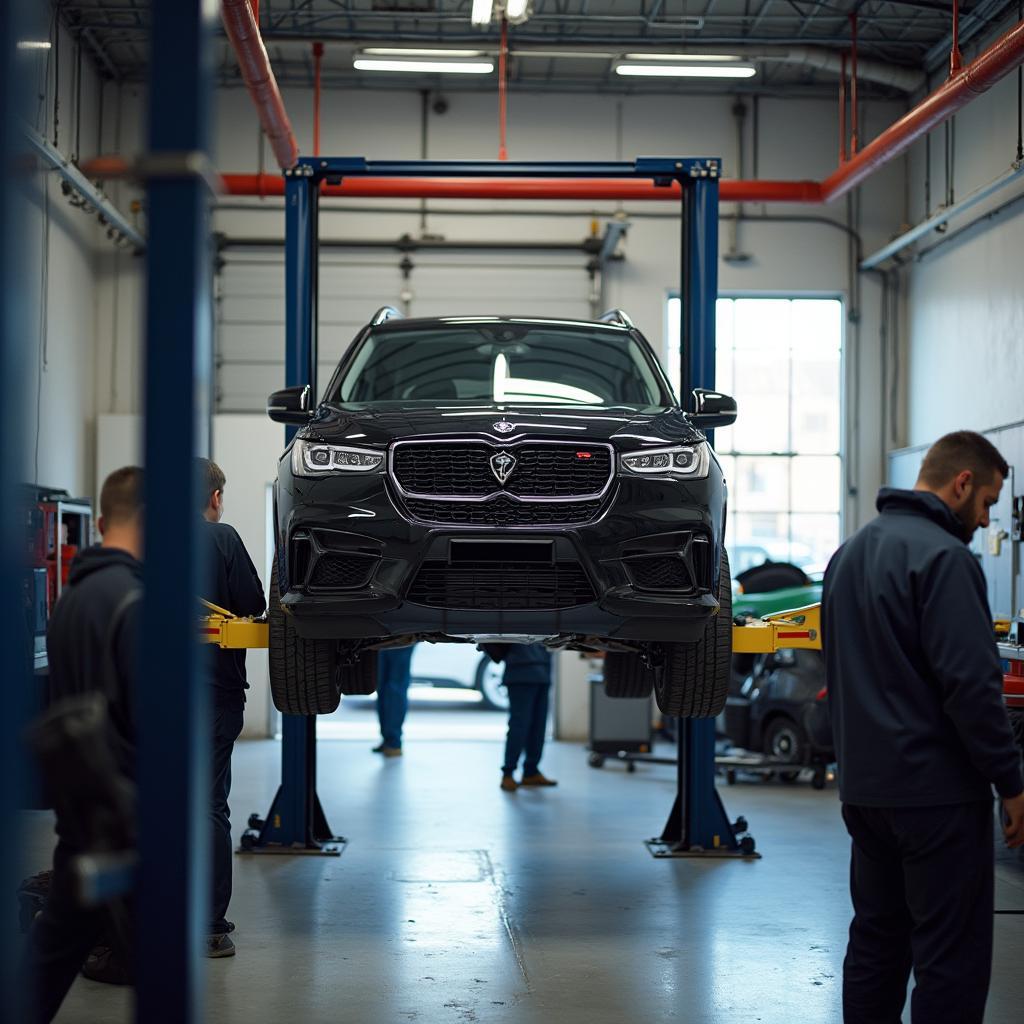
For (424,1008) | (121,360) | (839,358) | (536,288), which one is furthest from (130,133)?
(424,1008)

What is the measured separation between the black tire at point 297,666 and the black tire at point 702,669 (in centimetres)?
131

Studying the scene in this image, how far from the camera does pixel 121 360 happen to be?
13539mm

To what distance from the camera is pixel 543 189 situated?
12352 mm

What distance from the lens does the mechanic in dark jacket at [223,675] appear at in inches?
201

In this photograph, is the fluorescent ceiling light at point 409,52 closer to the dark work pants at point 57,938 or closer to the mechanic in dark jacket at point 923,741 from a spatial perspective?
the mechanic in dark jacket at point 923,741

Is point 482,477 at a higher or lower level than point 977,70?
lower

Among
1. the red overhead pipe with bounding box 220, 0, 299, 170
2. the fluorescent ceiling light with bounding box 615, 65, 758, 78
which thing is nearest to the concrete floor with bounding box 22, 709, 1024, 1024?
the red overhead pipe with bounding box 220, 0, 299, 170

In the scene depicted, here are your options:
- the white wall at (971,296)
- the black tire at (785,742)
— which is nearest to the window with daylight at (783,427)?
the white wall at (971,296)

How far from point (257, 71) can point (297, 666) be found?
560cm

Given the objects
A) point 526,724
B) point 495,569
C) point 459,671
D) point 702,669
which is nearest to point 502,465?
point 495,569

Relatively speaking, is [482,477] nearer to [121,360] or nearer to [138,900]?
[138,900]

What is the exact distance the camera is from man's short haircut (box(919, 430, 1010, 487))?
3.47 meters

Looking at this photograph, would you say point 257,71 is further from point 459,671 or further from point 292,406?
point 459,671

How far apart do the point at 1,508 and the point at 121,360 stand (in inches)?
482
